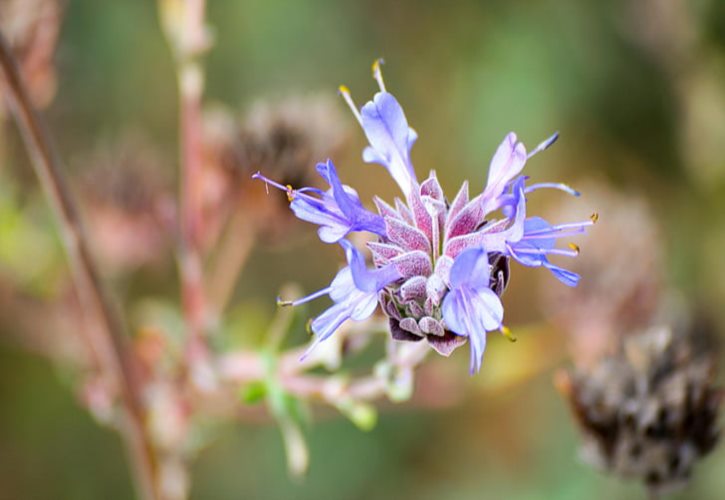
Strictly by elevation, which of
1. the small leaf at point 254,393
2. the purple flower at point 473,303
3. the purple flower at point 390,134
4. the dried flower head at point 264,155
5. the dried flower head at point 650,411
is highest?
the purple flower at point 390,134

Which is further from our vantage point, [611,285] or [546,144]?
[611,285]

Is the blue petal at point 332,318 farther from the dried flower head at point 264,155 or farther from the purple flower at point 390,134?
the dried flower head at point 264,155

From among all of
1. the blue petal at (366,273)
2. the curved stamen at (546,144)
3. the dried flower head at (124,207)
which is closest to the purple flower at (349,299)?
the blue petal at (366,273)

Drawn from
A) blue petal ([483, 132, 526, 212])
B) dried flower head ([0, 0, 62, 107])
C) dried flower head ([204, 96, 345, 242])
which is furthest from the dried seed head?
dried flower head ([0, 0, 62, 107])

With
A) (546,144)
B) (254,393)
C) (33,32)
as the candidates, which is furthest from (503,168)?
(33,32)

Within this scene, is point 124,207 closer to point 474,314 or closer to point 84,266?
point 84,266

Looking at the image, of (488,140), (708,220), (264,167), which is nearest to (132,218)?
(264,167)

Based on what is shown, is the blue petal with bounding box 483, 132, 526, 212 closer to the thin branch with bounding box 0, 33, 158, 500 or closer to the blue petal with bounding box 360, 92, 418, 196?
the blue petal with bounding box 360, 92, 418, 196

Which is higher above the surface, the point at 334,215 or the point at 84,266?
the point at 334,215
